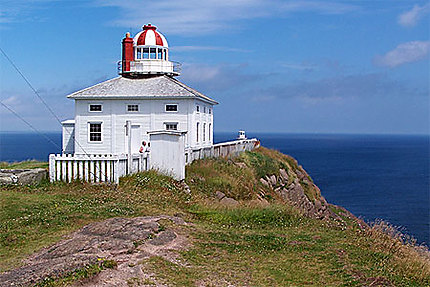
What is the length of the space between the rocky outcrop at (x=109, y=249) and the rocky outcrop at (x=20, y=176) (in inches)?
261

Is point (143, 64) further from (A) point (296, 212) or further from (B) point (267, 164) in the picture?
(A) point (296, 212)

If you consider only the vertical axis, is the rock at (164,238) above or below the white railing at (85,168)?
below

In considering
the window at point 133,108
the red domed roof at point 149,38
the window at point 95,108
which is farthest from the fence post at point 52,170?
the red domed roof at point 149,38

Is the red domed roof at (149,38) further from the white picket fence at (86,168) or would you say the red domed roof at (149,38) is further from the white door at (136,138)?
the white picket fence at (86,168)

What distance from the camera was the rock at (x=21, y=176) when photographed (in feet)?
57.1

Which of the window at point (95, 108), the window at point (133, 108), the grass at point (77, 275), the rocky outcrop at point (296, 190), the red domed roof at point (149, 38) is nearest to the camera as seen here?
the grass at point (77, 275)

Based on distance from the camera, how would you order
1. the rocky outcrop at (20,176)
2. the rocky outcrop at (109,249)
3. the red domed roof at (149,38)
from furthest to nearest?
the red domed roof at (149,38) < the rocky outcrop at (20,176) < the rocky outcrop at (109,249)

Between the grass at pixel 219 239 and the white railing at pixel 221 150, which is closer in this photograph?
the grass at pixel 219 239

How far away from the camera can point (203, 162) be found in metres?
24.2

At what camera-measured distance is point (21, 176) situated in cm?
1756

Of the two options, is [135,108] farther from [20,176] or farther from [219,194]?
[20,176]

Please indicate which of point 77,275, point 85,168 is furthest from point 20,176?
point 77,275

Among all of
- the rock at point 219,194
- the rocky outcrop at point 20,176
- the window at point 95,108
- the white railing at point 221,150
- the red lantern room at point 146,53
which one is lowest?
the rock at point 219,194

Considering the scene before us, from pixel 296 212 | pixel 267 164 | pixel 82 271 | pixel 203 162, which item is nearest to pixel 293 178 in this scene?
pixel 267 164
